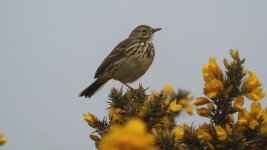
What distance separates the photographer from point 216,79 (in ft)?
7.57

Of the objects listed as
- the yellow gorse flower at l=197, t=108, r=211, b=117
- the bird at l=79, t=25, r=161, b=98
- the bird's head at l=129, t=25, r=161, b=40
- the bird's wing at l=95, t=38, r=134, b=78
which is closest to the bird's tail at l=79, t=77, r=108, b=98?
the bird at l=79, t=25, r=161, b=98

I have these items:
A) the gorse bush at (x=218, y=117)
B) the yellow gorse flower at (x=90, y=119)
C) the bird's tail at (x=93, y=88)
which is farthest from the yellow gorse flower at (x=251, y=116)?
the bird's tail at (x=93, y=88)

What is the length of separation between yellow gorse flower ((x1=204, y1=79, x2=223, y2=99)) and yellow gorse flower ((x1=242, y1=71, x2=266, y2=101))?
0.58ft

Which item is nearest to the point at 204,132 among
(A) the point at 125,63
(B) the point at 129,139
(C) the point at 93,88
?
(B) the point at 129,139

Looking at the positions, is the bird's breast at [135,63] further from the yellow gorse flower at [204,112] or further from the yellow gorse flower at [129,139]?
the yellow gorse flower at [129,139]

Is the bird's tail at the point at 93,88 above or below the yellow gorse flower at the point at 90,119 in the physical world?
above

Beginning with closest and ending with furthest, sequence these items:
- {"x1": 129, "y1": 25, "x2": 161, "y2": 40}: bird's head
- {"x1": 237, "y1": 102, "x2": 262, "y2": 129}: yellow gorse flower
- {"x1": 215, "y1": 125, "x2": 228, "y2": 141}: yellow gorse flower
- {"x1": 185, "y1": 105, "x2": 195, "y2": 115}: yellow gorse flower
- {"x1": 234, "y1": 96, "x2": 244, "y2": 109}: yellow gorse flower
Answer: {"x1": 215, "y1": 125, "x2": 228, "y2": 141}: yellow gorse flower, {"x1": 237, "y1": 102, "x2": 262, "y2": 129}: yellow gorse flower, {"x1": 234, "y1": 96, "x2": 244, "y2": 109}: yellow gorse flower, {"x1": 185, "y1": 105, "x2": 195, "y2": 115}: yellow gorse flower, {"x1": 129, "y1": 25, "x2": 161, "y2": 40}: bird's head

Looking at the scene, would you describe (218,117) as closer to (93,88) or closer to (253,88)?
(253,88)

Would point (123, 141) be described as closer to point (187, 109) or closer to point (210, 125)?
point (210, 125)

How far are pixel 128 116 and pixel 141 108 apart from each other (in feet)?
0.46

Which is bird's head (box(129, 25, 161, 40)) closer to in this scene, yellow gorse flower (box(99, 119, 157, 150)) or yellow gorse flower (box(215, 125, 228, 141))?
yellow gorse flower (box(215, 125, 228, 141))

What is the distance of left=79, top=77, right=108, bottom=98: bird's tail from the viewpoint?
25.3ft

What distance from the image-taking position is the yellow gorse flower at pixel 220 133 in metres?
2.00

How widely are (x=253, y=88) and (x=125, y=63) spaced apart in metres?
5.53
